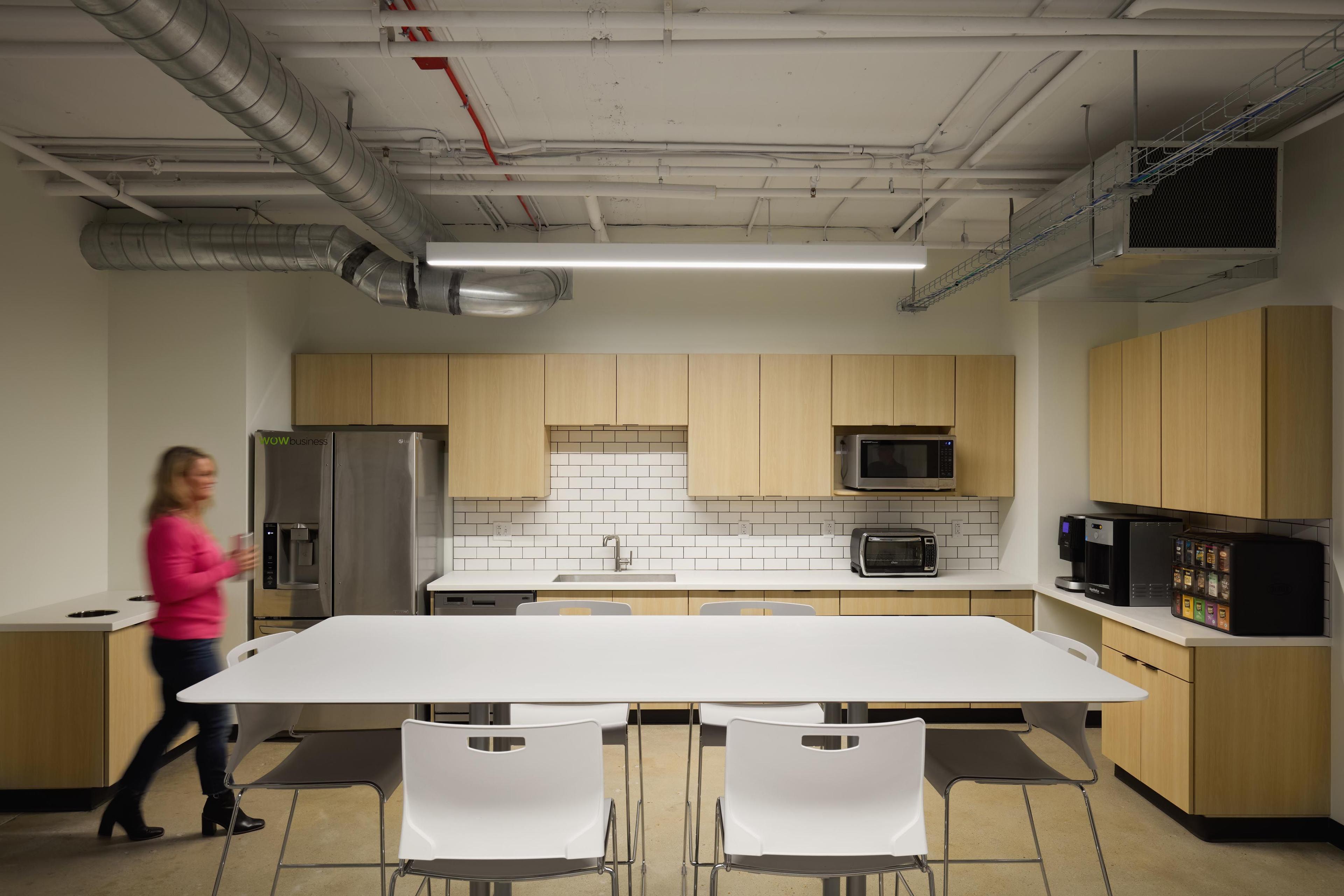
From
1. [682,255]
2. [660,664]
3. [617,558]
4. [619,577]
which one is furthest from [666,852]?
[682,255]

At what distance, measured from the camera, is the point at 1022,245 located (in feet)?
10.8

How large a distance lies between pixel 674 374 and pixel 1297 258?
3.08 metres

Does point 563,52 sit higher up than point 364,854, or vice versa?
point 563,52

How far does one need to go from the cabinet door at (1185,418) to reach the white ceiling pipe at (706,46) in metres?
1.36

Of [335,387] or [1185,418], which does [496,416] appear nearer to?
[335,387]

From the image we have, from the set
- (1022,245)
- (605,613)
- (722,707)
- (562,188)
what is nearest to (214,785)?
(605,613)

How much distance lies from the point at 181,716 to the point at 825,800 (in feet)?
8.56

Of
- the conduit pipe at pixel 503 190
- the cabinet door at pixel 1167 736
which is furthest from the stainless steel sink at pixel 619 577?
the cabinet door at pixel 1167 736

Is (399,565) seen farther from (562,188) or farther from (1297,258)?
(1297,258)

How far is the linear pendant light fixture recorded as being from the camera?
9.98 ft

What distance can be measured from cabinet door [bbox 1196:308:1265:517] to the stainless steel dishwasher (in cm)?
351

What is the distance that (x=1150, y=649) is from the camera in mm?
3352

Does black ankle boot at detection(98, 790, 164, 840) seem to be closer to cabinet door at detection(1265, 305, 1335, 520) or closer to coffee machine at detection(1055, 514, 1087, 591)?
coffee machine at detection(1055, 514, 1087, 591)

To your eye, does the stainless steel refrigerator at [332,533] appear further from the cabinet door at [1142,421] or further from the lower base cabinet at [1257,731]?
the cabinet door at [1142,421]
